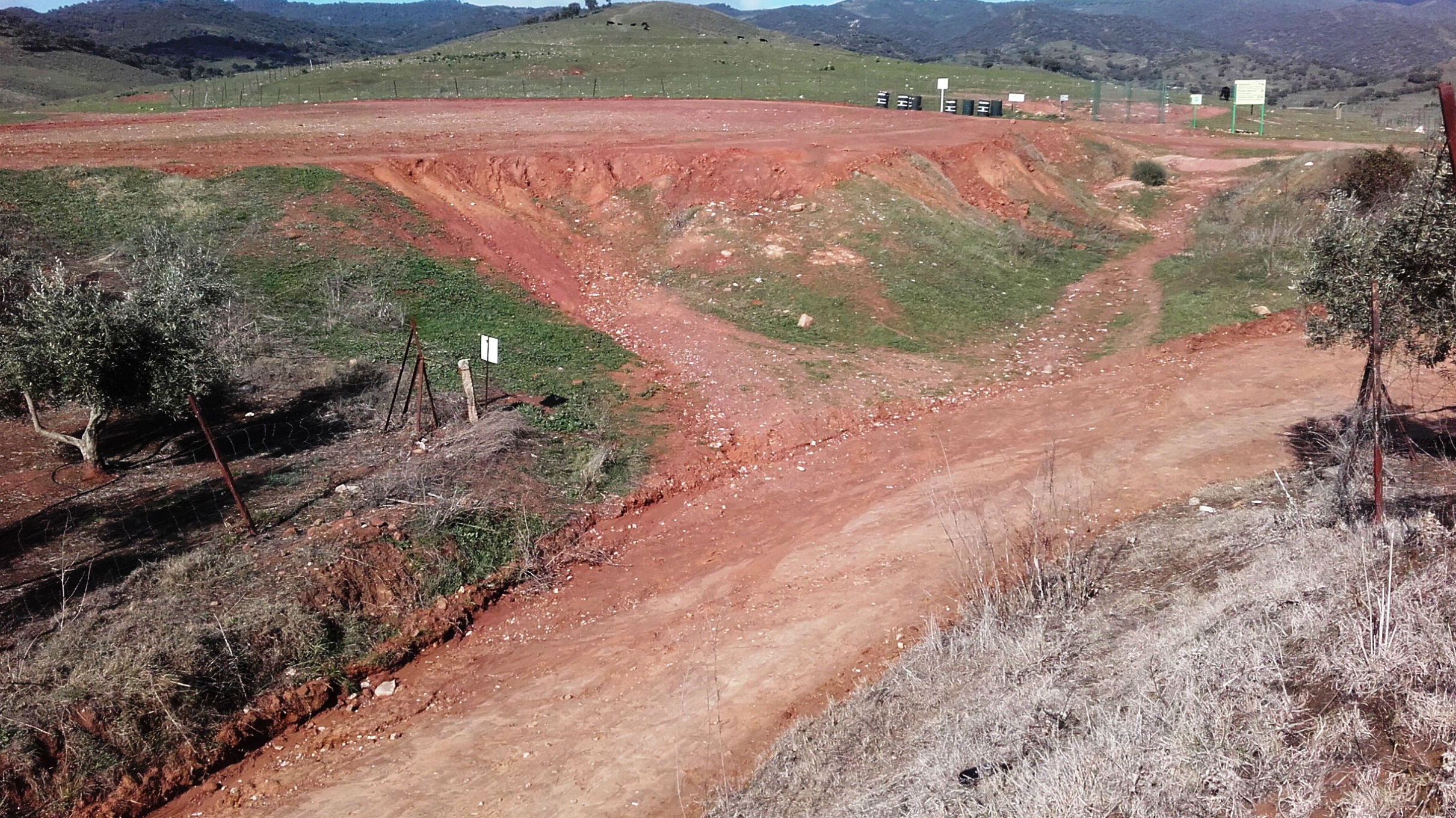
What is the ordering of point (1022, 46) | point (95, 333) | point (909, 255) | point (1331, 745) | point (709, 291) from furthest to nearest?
point (1022, 46)
point (909, 255)
point (709, 291)
point (95, 333)
point (1331, 745)

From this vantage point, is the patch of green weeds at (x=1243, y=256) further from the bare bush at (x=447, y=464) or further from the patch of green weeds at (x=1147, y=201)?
the bare bush at (x=447, y=464)

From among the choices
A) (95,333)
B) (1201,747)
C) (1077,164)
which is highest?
(1077,164)

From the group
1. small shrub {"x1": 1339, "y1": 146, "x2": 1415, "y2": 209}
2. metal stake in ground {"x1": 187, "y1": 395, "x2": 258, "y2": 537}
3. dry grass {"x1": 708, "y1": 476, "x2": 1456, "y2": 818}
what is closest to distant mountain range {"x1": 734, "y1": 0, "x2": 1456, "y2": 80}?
small shrub {"x1": 1339, "y1": 146, "x2": 1415, "y2": 209}

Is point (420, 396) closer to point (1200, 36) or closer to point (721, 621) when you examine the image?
point (721, 621)

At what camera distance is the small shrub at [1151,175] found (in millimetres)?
28109

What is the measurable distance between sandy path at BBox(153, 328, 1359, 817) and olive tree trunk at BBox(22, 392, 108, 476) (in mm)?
5046

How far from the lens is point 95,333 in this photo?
9.64m

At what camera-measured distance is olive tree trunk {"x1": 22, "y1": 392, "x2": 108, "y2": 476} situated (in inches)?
401

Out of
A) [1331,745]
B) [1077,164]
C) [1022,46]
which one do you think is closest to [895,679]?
[1331,745]

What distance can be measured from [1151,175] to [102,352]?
2851 centimetres

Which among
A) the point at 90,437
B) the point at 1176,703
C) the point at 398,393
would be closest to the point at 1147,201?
the point at 398,393

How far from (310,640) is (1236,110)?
48541mm

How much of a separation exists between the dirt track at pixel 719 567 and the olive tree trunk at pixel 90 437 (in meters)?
5.08

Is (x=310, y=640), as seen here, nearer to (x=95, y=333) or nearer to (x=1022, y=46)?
(x=95, y=333)
